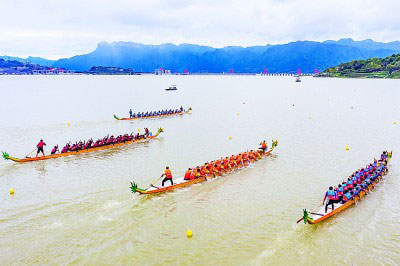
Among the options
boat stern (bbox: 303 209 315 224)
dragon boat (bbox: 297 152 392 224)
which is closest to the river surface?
dragon boat (bbox: 297 152 392 224)

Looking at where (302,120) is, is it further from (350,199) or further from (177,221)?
(177,221)

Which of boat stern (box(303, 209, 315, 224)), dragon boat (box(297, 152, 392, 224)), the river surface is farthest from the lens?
dragon boat (box(297, 152, 392, 224))

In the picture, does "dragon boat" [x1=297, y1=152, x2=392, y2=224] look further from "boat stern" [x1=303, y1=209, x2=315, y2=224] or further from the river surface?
the river surface

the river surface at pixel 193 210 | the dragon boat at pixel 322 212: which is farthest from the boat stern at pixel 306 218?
the river surface at pixel 193 210

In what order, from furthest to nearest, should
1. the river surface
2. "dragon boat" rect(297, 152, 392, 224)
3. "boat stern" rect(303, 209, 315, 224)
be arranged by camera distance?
"dragon boat" rect(297, 152, 392, 224)
"boat stern" rect(303, 209, 315, 224)
the river surface

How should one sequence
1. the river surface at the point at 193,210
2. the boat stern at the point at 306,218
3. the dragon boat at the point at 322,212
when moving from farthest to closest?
1. the dragon boat at the point at 322,212
2. the boat stern at the point at 306,218
3. the river surface at the point at 193,210

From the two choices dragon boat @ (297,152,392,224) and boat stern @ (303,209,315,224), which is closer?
boat stern @ (303,209,315,224)

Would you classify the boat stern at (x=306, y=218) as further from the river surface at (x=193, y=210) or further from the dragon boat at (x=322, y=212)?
the river surface at (x=193, y=210)

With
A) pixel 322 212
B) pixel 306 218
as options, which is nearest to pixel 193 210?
pixel 306 218

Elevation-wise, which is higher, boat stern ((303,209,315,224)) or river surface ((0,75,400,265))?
boat stern ((303,209,315,224))

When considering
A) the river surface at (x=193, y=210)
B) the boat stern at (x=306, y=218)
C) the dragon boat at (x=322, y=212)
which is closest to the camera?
the river surface at (x=193, y=210)

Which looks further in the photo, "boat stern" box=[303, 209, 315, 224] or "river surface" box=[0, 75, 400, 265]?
"boat stern" box=[303, 209, 315, 224]

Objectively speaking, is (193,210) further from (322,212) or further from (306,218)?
(322,212)

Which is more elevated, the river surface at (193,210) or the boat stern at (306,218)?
the boat stern at (306,218)
